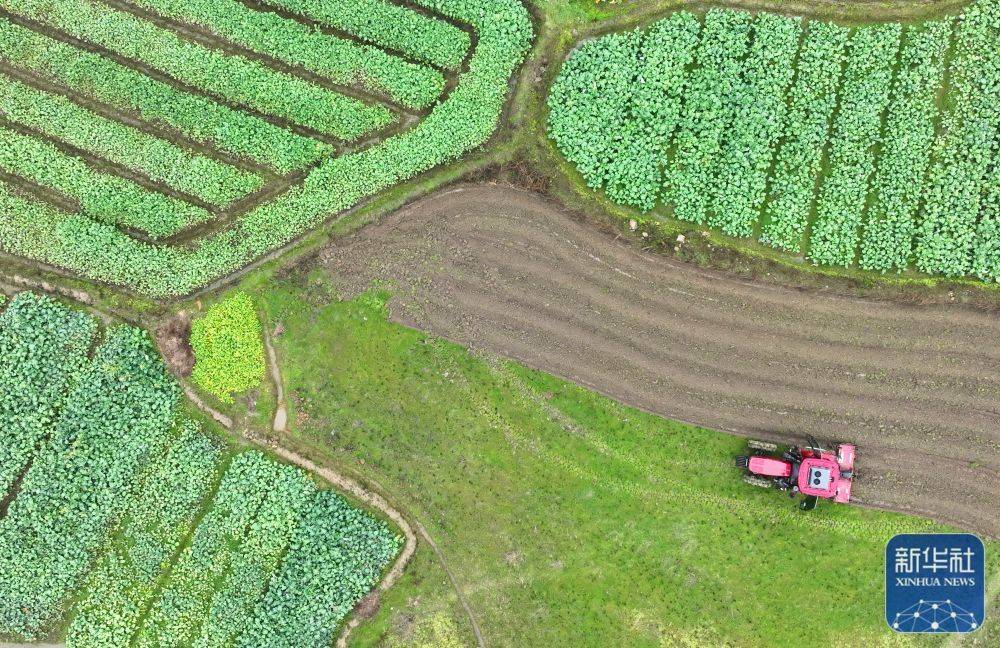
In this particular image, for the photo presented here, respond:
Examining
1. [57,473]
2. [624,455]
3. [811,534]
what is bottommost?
[57,473]

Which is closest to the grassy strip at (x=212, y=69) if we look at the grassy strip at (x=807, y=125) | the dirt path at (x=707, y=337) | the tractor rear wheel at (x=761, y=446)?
the dirt path at (x=707, y=337)

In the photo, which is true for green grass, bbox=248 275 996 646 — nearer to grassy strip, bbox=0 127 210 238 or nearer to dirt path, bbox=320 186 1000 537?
dirt path, bbox=320 186 1000 537

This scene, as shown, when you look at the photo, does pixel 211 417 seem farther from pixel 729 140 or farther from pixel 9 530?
pixel 729 140

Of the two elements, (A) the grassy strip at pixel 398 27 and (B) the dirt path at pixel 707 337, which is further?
(A) the grassy strip at pixel 398 27

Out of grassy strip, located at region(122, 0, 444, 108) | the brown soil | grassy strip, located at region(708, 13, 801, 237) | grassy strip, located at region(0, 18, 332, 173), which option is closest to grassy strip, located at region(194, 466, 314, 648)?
the brown soil

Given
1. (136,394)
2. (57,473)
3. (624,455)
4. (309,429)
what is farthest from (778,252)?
(57,473)

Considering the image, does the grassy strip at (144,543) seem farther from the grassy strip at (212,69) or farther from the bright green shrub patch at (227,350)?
the grassy strip at (212,69)
